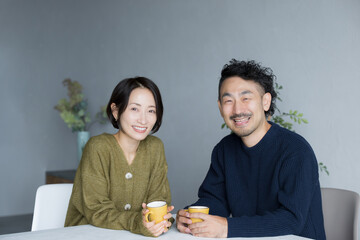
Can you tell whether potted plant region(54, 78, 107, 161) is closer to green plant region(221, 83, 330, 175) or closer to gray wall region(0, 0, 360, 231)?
gray wall region(0, 0, 360, 231)

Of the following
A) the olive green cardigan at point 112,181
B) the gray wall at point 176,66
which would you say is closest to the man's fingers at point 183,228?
the olive green cardigan at point 112,181

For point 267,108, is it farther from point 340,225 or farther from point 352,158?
point 352,158

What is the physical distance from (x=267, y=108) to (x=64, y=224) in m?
0.97

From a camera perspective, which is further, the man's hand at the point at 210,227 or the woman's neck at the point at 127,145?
the woman's neck at the point at 127,145

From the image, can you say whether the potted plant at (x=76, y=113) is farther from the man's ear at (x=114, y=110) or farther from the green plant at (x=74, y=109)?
the man's ear at (x=114, y=110)

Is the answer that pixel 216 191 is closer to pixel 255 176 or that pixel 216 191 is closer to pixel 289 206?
pixel 255 176

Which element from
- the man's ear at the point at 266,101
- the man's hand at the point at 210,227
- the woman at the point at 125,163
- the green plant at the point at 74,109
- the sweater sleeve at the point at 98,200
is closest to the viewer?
the man's hand at the point at 210,227

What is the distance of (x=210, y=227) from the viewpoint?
121cm

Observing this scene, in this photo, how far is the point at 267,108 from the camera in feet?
5.24

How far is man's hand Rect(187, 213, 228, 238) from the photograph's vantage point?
1.22 metres

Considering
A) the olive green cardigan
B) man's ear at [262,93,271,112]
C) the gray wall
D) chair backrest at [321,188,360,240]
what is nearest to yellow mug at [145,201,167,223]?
the olive green cardigan

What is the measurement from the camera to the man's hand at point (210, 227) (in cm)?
122

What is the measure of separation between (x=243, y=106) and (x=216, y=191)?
385 mm

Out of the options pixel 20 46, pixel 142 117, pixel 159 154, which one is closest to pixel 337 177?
pixel 159 154
